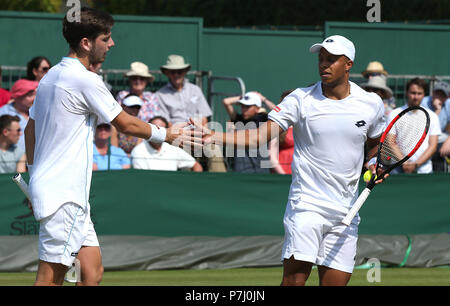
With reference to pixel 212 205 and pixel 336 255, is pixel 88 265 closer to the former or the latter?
pixel 336 255

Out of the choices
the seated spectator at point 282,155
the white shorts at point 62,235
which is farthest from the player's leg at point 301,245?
the seated spectator at point 282,155

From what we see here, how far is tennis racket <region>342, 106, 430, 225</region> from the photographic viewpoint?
19.9 feet

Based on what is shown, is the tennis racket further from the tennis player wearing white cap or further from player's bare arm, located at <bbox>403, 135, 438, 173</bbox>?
player's bare arm, located at <bbox>403, 135, 438, 173</bbox>

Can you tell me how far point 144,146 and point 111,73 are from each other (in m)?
2.52

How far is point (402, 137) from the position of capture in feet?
20.6

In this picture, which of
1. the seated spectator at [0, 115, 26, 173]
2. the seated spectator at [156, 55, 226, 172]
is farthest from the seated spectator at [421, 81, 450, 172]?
the seated spectator at [0, 115, 26, 173]

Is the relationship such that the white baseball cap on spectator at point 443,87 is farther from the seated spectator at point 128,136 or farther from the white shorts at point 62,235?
the white shorts at point 62,235

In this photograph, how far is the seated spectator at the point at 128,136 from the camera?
10227 mm

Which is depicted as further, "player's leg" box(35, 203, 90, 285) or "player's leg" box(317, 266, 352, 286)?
"player's leg" box(317, 266, 352, 286)

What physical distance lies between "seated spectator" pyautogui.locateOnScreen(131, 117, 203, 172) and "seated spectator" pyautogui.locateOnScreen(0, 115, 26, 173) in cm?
125

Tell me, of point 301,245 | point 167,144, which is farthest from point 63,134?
point 167,144

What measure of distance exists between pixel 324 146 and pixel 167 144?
4669mm

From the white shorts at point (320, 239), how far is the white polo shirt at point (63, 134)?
4.58 feet
